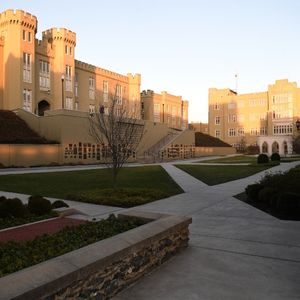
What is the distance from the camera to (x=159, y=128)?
55.4 metres

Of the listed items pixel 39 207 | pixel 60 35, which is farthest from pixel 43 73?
pixel 39 207

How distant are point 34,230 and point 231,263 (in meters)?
3.89

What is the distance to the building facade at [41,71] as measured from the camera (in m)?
49.4

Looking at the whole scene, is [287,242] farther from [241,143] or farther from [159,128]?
[241,143]

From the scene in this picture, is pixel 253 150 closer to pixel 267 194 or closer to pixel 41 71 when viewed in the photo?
pixel 41 71

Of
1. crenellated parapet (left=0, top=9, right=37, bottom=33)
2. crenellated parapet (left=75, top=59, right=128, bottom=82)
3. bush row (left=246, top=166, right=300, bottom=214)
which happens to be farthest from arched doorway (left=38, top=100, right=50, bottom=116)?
bush row (left=246, top=166, right=300, bottom=214)

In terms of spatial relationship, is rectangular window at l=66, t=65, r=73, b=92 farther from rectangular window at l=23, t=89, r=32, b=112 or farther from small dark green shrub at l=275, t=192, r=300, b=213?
small dark green shrub at l=275, t=192, r=300, b=213

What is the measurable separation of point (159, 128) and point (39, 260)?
50767 millimetres

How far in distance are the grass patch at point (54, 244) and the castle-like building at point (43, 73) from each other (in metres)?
34.6

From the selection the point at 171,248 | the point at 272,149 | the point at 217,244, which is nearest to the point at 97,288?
the point at 171,248

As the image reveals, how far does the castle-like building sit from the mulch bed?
33.2 metres

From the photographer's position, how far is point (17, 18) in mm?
48750

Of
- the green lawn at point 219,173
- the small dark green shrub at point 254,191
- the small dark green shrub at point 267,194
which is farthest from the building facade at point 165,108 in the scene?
the small dark green shrub at point 267,194

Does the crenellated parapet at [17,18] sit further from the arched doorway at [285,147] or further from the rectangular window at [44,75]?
the arched doorway at [285,147]
